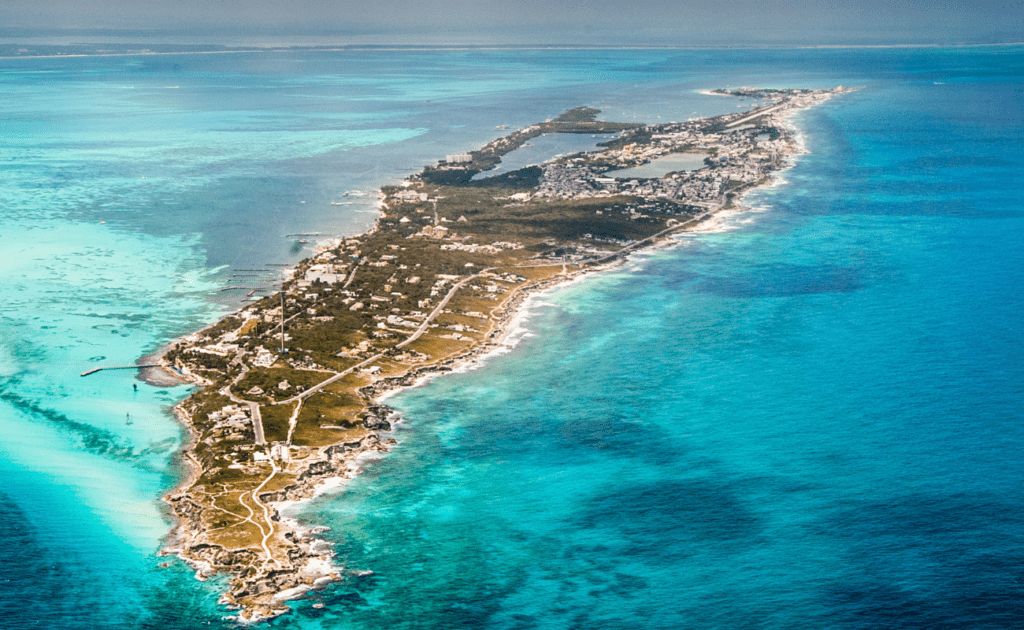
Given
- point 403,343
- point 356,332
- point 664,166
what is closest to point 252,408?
point 356,332

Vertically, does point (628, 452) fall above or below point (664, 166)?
below

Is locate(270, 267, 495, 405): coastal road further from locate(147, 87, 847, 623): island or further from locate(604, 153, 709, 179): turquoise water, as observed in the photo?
locate(604, 153, 709, 179): turquoise water

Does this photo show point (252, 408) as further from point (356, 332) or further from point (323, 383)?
point (356, 332)

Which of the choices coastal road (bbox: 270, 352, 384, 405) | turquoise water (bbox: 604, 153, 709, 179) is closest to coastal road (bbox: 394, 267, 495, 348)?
coastal road (bbox: 270, 352, 384, 405)

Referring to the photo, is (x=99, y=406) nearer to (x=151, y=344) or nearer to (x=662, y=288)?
(x=151, y=344)

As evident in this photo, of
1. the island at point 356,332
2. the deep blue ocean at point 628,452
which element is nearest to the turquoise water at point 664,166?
the island at point 356,332

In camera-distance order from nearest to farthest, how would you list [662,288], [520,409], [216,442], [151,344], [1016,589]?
[1016,589], [216,442], [520,409], [151,344], [662,288]

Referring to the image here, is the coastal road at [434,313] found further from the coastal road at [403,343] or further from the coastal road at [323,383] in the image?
the coastal road at [323,383]

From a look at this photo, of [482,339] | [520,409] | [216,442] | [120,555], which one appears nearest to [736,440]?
[520,409]
